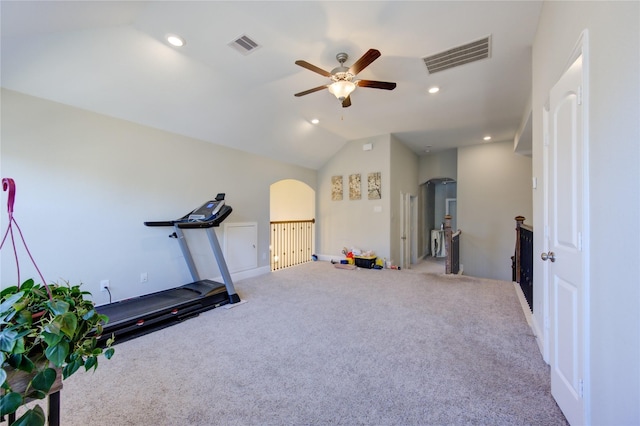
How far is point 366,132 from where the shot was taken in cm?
575

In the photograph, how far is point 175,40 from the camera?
260 cm

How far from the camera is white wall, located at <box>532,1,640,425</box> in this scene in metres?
0.88

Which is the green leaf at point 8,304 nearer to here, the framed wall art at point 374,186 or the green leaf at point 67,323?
the green leaf at point 67,323

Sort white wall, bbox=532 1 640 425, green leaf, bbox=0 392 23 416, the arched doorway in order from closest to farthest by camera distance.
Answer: green leaf, bbox=0 392 23 416 → white wall, bbox=532 1 640 425 → the arched doorway

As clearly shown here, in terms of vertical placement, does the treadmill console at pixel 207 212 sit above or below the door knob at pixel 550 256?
above

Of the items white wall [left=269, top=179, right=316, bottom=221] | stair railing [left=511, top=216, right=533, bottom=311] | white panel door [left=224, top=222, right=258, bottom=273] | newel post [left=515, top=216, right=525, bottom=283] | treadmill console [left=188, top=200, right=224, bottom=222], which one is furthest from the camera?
white wall [left=269, top=179, right=316, bottom=221]

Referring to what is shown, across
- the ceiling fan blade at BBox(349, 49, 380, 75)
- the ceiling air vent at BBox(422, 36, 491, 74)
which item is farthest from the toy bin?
A: the ceiling fan blade at BBox(349, 49, 380, 75)

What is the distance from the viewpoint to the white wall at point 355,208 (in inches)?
231

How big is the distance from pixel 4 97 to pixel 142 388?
305 cm

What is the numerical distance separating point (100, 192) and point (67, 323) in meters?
2.98

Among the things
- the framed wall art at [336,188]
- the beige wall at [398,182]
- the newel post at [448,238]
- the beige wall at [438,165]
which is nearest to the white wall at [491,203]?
the beige wall at [438,165]

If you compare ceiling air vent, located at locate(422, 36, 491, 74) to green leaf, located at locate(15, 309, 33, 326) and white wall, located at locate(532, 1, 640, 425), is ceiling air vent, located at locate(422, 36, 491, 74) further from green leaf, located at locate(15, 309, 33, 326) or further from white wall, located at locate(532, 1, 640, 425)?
green leaf, located at locate(15, 309, 33, 326)

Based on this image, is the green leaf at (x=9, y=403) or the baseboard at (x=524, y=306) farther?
the baseboard at (x=524, y=306)

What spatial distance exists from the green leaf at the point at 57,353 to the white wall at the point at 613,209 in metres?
1.82
